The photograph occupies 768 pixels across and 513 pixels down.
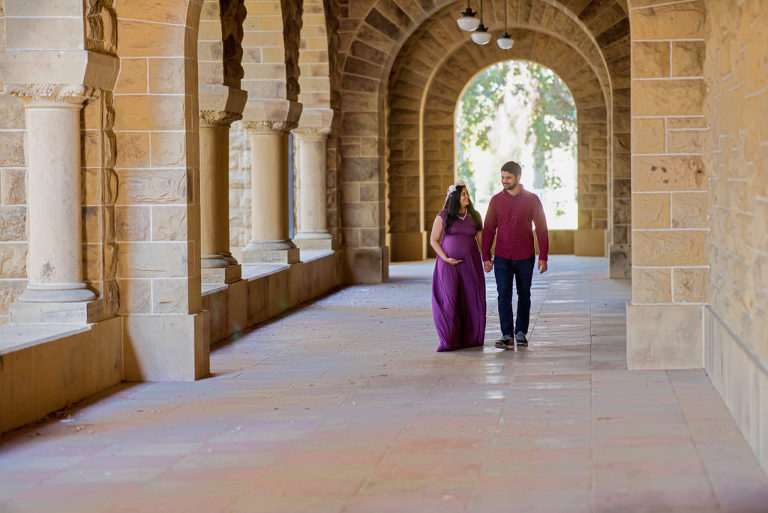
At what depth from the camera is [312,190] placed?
13.8 m

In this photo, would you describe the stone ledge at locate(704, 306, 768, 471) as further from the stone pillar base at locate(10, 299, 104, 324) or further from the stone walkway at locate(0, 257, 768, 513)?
the stone pillar base at locate(10, 299, 104, 324)

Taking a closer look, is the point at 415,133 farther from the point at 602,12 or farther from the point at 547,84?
the point at 547,84

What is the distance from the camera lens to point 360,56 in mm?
14195

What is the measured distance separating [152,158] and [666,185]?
312cm

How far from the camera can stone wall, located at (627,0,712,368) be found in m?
6.89

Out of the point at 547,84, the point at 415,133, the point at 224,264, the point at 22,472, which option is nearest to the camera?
the point at 22,472

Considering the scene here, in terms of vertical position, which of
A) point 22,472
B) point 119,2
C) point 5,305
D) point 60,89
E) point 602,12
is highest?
point 602,12

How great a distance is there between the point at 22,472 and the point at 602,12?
11619 mm

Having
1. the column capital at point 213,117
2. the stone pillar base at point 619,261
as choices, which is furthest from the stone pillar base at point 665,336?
the stone pillar base at point 619,261

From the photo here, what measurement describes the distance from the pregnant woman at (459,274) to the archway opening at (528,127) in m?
18.9

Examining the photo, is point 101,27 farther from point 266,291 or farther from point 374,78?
point 374,78

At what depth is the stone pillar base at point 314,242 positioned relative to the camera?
543 inches

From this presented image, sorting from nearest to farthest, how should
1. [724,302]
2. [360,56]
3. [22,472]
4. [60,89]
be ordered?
[22,472] < [724,302] < [60,89] < [360,56]

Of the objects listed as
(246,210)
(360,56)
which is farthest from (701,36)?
(246,210)
